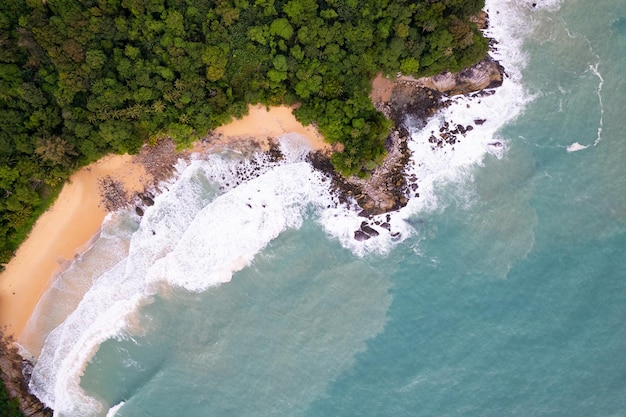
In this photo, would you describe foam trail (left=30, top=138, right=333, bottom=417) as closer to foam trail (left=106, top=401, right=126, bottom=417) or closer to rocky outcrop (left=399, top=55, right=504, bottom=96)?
foam trail (left=106, top=401, right=126, bottom=417)

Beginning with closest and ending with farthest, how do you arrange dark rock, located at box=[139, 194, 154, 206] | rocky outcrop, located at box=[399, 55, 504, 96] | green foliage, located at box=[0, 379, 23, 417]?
1. green foliage, located at box=[0, 379, 23, 417]
2. dark rock, located at box=[139, 194, 154, 206]
3. rocky outcrop, located at box=[399, 55, 504, 96]

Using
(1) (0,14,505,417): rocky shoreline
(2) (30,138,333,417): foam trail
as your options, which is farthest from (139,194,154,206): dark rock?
(1) (0,14,505,417): rocky shoreline

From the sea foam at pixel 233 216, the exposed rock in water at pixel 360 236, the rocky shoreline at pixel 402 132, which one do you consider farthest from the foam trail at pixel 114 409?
the rocky shoreline at pixel 402 132

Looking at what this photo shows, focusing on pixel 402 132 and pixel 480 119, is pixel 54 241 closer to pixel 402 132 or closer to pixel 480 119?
pixel 402 132

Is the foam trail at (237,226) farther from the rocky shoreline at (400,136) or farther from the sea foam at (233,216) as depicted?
the rocky shoreline at (400,136)

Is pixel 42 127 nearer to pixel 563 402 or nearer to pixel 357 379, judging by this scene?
pixel 357 379

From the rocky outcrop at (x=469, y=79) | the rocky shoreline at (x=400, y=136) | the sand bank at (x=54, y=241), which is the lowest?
the sand bank at (x=54, y=241)

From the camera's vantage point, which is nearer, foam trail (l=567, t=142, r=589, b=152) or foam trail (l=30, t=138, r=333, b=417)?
foam trail (l=30, t=138, r=333, b=417)

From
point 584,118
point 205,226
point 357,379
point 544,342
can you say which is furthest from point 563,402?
point 205,226
